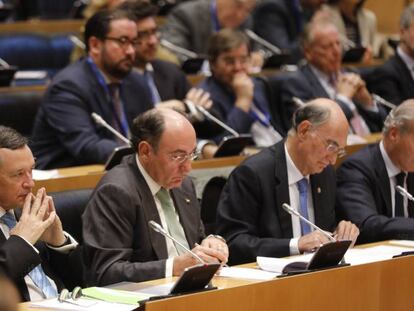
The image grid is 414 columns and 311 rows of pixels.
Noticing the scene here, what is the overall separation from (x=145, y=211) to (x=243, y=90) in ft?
6.92

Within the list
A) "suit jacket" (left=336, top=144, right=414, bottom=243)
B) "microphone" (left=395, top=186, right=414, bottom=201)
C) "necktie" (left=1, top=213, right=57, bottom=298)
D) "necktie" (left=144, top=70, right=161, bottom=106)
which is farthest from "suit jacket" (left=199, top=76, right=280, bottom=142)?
"necktie" (left=1, top=213, right=57, bottom=298)

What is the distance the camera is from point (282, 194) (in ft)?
11.6

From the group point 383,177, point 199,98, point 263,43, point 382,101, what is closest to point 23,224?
point 383,177

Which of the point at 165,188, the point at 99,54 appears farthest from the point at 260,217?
the point at 99,54

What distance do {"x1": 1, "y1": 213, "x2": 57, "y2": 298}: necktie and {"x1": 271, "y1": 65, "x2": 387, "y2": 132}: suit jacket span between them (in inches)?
102

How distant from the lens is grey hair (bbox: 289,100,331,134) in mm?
3502

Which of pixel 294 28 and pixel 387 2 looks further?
pixel 387 2

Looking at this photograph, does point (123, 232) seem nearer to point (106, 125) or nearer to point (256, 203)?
point (256, 203)

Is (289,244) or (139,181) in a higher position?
(139,181)

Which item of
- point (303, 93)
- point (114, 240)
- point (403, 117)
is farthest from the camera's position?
point (303, 93)

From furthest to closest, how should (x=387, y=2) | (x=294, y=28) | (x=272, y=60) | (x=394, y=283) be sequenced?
(x=387, y=2) → (x=294, y=28) → (x=272, y=60) → (x=394, y=283)

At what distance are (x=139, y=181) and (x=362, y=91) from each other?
2.50m

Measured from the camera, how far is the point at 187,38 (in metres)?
6.26

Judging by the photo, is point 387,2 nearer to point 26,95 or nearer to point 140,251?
point 26,95
